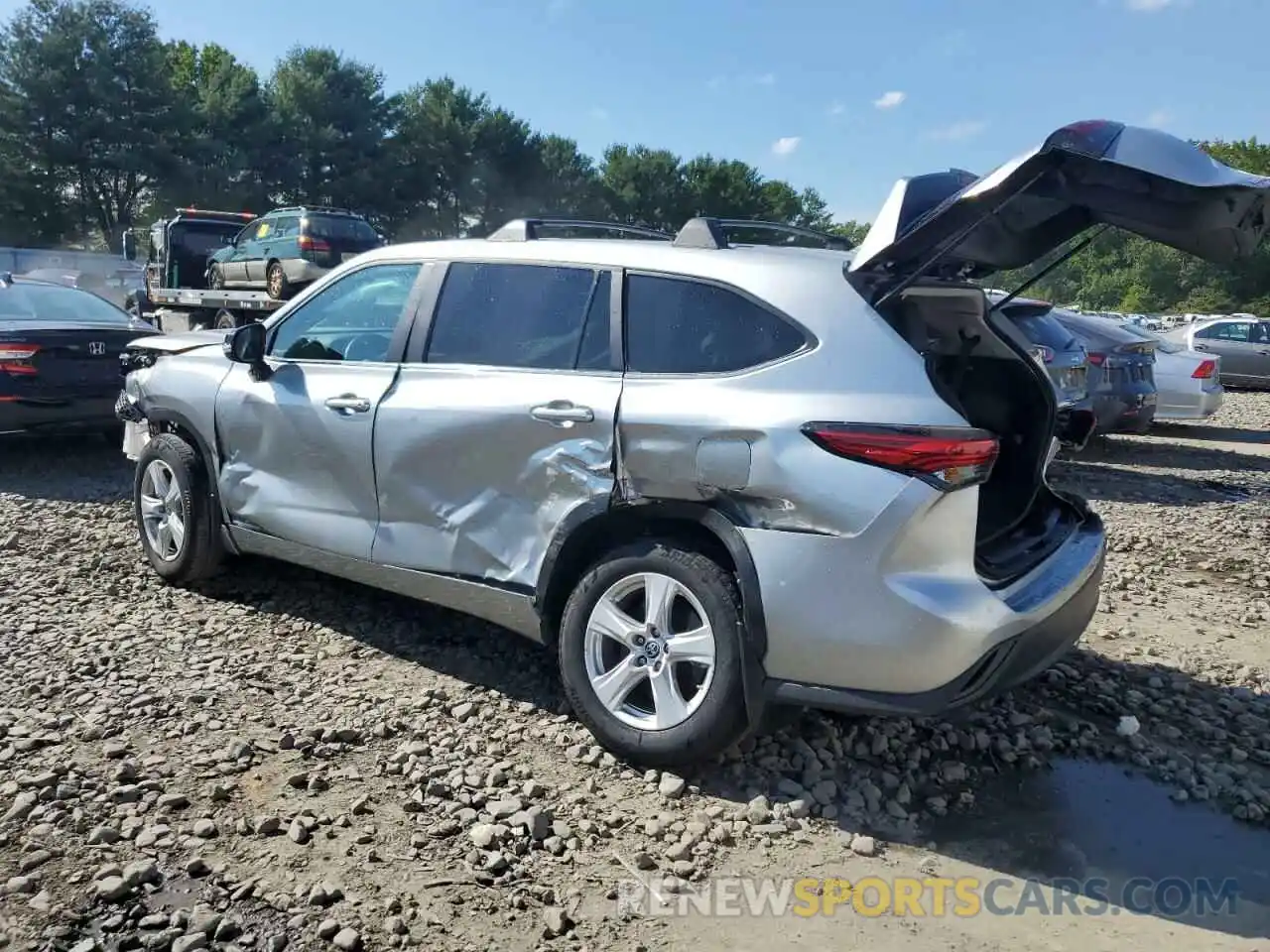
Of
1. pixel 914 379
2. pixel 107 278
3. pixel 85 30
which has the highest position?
pixel 85 30

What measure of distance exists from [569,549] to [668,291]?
98 cm

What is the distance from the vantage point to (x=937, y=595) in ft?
10.2

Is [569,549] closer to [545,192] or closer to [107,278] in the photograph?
[107,278]

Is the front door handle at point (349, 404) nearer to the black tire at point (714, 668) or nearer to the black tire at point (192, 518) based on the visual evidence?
the black tire at point (192, 518)

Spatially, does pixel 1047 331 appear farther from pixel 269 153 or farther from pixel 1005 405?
pixel 269 153

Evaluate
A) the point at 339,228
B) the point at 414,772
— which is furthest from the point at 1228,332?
the point at 414,772

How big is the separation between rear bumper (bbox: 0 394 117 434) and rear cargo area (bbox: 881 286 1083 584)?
6.59 m

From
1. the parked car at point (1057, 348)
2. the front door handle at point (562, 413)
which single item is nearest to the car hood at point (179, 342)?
the front door handle at point (562, 413)

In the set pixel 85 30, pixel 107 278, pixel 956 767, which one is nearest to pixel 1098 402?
pixel 956 767

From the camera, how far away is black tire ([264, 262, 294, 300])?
16.1 meters

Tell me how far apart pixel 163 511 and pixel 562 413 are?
275cm

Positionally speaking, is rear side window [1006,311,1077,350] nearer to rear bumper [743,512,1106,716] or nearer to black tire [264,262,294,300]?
rear bumper [743,512,1106,716]

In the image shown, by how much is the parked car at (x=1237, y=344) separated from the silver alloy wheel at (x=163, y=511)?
19.3 meters

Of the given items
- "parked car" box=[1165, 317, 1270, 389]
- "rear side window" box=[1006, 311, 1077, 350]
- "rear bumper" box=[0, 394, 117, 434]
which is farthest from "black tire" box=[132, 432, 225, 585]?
"parked car" box=[1165, 317, 1270, 389]
